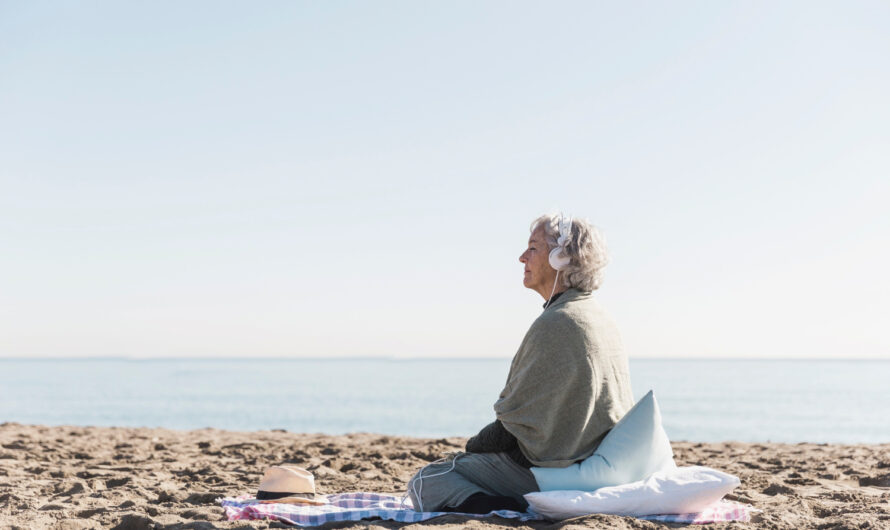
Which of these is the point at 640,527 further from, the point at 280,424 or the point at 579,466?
the point at 280,424

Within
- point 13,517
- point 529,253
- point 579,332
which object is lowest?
point 13,517

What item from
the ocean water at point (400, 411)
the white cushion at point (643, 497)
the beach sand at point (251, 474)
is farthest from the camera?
the ocean water at point (400, 411)

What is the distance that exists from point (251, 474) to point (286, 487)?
6.76 ft

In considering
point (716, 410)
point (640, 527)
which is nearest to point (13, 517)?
point (640, 527)

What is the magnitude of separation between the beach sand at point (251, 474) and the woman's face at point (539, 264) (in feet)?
4.02

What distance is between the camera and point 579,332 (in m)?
4.00

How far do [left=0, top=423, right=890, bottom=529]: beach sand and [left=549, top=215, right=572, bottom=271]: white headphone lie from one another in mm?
1277

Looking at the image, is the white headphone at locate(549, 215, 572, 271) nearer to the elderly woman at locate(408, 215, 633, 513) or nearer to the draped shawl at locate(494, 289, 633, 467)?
the elderly woman at locate(408, 215, 633, 513)

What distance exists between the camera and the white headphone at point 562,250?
4.11 m

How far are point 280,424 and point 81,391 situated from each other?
62.2 feet

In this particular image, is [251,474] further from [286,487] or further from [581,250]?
[581,250]

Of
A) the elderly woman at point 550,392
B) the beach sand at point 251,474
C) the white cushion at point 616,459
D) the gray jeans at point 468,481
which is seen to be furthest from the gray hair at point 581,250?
the beach sand at point 251,474

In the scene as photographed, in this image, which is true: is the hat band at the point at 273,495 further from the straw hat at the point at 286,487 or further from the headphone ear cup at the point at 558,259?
the headphone ear cup at the point at 558,259

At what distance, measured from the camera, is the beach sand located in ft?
13.7
